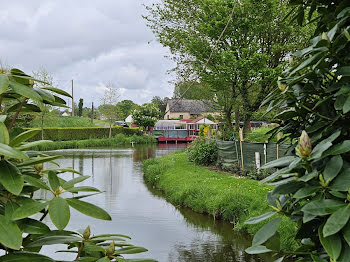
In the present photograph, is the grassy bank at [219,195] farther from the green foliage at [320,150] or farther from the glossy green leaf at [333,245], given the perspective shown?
the glossy green leaf at [333,245]

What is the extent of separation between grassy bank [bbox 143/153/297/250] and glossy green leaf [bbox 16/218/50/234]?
5153 mm

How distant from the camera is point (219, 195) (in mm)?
8648

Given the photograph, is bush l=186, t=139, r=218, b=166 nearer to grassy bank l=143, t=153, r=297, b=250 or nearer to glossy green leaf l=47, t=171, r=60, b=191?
grassy bank l=143, t=153, r=297, b=250

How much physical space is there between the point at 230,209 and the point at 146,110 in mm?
36198

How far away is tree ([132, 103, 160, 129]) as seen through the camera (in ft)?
135

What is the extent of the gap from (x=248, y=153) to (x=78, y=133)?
25.3 m

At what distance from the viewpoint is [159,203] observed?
10.3 meters

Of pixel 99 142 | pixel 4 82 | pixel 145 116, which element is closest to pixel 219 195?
pixel 4 82

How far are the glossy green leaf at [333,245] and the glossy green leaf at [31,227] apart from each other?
0.75 meters

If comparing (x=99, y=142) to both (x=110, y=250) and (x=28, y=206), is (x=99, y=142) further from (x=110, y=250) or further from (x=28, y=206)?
(x=28, y=206)

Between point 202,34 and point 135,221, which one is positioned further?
point 202,34

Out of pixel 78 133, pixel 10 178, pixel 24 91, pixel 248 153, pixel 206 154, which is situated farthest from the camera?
pixel 78 133

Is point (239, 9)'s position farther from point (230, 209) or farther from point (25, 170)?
point (25, 170)

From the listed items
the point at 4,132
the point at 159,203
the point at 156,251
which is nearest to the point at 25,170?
the point at 4,132
